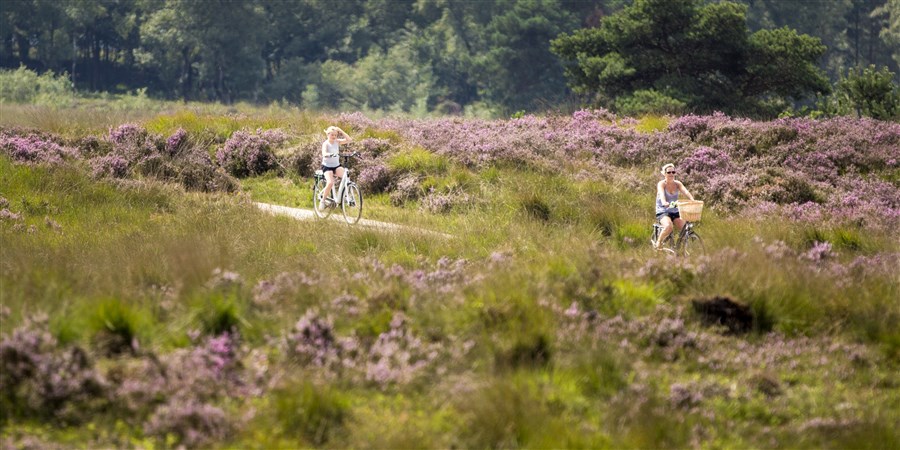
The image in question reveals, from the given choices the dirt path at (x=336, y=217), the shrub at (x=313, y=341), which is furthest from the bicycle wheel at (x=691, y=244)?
the shrub at (x=313, y=341)

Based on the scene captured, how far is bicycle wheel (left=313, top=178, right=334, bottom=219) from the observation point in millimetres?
17375

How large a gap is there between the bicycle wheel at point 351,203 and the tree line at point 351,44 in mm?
39404

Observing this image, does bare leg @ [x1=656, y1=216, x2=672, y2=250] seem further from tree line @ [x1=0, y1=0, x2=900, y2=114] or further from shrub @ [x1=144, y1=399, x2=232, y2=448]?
tree line @ [x1=0, y1=0, x2=900, y2=114]

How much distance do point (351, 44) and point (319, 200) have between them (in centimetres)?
6877

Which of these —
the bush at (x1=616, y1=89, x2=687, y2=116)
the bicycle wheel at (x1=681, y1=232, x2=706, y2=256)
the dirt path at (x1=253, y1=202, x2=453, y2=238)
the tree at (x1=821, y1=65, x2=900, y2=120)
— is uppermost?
the tree at (x1=821, y1=65, x2=900, y2=120)

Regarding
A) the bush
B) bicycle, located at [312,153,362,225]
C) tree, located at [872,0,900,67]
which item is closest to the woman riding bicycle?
bicycle, located at [312,153,362,225]

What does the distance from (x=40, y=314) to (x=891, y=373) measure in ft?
22.4

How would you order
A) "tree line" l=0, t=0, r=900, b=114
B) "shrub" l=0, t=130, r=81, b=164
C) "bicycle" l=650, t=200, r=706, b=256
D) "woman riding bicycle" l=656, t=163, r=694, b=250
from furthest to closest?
"tree line" l=0, t=0, r=900, b=114 → "shrub" l=0, t=130, r=81, b=164 → "woman riding bicycle" l=656, t=163, r=694, b=250 → "bicycle" l=650, t=200, r=706, b=256

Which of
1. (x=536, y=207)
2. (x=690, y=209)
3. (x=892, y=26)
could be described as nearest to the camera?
(x=690, y=209)

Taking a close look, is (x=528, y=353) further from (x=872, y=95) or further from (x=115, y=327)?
(x=872, y=95)

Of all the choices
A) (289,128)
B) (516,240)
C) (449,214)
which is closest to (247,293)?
(516,240)

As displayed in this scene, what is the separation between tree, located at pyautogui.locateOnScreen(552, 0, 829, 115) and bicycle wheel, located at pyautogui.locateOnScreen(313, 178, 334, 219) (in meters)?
13.7

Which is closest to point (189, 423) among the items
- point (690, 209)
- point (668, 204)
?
point (690, 209)

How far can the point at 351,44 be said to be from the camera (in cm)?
8494
